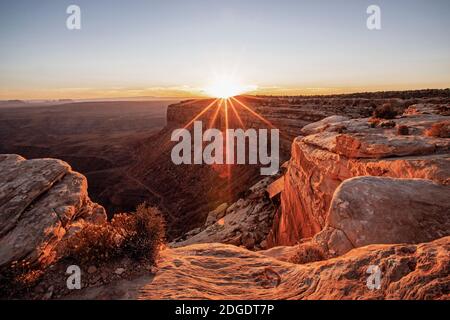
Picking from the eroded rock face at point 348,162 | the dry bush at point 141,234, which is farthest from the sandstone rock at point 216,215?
the dry bush at point 141,234

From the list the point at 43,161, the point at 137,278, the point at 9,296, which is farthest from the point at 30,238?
the point at 43,161

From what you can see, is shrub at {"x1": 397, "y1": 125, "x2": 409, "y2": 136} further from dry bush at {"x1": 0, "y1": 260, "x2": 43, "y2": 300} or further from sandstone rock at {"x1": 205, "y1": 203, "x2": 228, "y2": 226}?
sandstone rock at {"x1": 205, "y1": 203, "x2": 228, "y2": 226}

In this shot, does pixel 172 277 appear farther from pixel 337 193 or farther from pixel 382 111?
pixel 382 111

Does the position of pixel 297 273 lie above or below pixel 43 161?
below

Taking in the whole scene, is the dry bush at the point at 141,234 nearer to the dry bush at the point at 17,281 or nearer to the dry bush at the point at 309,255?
the dry bush at the point at 17,281
